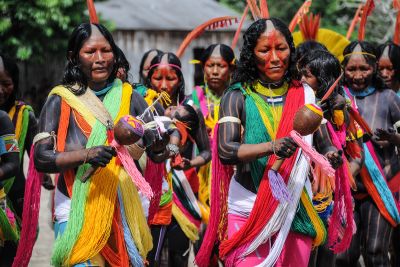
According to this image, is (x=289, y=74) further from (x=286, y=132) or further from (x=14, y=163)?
(x=14, y=163)

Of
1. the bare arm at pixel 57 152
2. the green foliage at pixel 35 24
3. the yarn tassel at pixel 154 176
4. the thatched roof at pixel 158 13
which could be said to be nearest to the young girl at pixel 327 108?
the yarn tassel at pixel 154 176

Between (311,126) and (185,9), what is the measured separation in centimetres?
2650

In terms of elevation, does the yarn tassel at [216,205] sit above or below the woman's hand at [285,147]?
below

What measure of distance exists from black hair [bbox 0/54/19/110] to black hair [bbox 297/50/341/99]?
2158 millimetres

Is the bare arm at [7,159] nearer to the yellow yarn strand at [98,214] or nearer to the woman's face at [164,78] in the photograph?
the yellow yarn strand at [98,214]

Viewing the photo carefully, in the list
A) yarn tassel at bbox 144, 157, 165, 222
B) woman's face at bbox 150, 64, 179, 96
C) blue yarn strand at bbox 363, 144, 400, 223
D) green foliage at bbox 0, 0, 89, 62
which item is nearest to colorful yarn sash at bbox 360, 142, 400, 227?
blue yarn strand at bbox 363, 144, 400, 223

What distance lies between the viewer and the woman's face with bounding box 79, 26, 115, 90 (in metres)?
5.15

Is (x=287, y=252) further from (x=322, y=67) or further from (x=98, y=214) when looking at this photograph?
(x=322, y=67)

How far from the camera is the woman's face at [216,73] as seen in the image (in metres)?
8.38

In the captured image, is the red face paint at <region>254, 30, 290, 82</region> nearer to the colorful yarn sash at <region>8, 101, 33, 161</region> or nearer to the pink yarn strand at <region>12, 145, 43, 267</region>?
the pink yarn strand at <region>12, 145, 43, 267</region>

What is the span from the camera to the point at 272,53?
5.23 meters

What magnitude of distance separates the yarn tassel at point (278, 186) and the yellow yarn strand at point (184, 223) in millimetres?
2662

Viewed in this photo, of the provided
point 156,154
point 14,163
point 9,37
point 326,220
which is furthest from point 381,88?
point 9,37

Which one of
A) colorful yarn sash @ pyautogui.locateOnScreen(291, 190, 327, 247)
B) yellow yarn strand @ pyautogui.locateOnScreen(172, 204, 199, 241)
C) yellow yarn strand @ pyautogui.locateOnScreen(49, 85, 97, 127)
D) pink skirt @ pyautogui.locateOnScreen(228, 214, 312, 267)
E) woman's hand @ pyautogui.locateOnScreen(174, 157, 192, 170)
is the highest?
yellow yarn strand @ pyautogui.locateOnScreen(49, 85, 97, 127)
